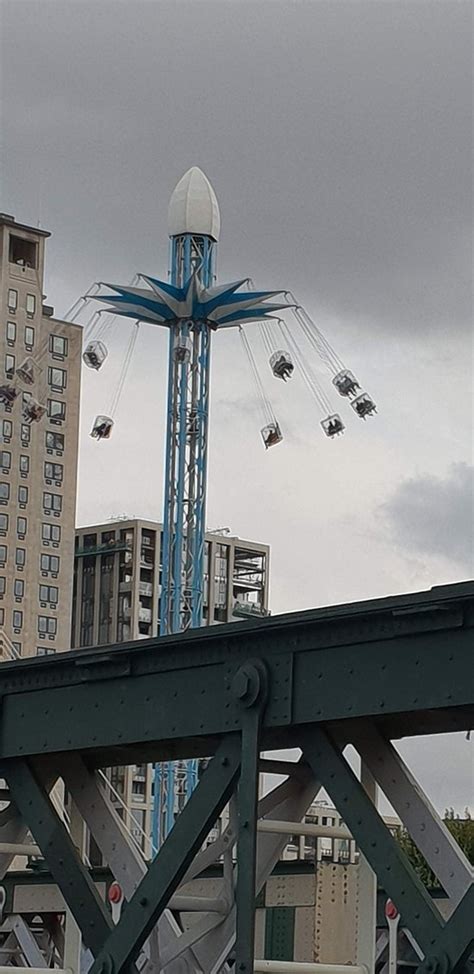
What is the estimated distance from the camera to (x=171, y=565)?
8319 centimetres

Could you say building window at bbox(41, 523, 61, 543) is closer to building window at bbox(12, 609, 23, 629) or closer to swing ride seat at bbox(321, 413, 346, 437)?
building window at bbox(12, 609, 23, 629)

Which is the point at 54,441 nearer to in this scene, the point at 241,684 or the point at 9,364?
the point at 9,364

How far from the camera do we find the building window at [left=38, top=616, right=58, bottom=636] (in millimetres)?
166625

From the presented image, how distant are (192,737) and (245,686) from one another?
99 cm

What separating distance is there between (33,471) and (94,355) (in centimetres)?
8451

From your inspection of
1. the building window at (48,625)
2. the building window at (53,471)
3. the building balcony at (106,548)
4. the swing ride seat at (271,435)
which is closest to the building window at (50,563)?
the building window at (48,625)

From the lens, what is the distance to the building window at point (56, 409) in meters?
172

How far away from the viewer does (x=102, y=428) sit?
8594 centimetres

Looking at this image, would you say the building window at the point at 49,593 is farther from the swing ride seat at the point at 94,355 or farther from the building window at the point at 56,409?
the swing ride seat at the point at 94,355

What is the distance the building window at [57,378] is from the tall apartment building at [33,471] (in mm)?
89

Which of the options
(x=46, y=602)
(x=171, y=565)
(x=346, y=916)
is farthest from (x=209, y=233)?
(x=46, y=602)

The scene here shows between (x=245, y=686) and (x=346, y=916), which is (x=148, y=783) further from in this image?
(x=245, y=686)

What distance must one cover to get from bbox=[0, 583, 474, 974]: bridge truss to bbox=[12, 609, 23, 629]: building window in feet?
476

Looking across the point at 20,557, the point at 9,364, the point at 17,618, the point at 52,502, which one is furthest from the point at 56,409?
the point at 17,618
